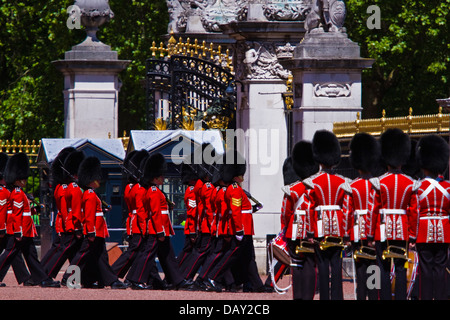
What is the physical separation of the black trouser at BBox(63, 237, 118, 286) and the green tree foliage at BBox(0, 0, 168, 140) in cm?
1634

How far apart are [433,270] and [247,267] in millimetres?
3434

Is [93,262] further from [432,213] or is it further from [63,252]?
[432,213]

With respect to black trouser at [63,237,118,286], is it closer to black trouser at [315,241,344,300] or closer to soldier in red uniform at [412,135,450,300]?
black trouser at [315,241,344,300]

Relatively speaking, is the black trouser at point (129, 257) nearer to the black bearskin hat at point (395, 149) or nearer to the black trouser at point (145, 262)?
the black trouser at point (145, 262)

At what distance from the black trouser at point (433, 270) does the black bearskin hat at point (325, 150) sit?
1087mm

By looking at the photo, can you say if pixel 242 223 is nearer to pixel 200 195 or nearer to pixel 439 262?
pixel 200 195

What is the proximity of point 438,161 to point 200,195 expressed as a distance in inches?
170

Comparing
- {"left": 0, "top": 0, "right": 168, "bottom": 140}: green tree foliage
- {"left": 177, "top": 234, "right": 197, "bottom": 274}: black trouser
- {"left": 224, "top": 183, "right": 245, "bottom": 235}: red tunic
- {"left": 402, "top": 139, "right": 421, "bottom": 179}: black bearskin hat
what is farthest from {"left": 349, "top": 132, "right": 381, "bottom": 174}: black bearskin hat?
{"left": 0, "top": 0, "right": 168, "bottom": 140}: green tree foliage

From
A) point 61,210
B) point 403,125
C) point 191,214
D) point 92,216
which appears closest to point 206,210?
point 191,214

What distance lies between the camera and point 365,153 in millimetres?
12180

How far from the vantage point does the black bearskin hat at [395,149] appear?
38.3 ft

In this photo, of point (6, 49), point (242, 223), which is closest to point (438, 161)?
point (242, 223)

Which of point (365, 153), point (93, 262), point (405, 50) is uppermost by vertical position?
point (405, 50)

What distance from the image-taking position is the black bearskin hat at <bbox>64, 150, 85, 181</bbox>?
610 inches
